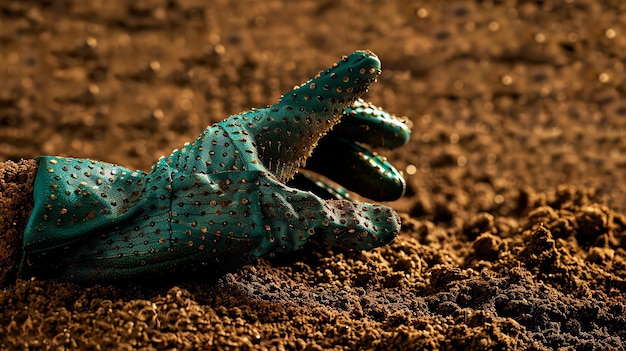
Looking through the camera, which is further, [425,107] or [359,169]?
[425,107]

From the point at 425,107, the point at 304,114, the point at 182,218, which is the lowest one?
the point at 182,218

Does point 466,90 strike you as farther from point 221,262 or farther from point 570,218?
point 221,262

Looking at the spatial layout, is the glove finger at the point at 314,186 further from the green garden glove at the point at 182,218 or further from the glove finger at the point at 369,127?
the green garden glove at the point at 182,218

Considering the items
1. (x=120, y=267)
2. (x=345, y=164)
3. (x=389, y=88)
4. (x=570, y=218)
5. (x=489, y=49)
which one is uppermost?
(x=489, y=49)

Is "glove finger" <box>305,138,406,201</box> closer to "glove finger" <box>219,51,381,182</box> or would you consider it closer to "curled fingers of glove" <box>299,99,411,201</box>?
"curled fingers of glove" <box>299,99,411,201</box>

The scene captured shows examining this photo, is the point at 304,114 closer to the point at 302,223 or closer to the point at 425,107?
the point at 302,223

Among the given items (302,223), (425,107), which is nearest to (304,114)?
(302,223)

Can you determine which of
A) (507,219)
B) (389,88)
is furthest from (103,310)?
(389,88)

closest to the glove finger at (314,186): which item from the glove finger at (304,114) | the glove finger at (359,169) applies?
the glove finger at (359,169)
